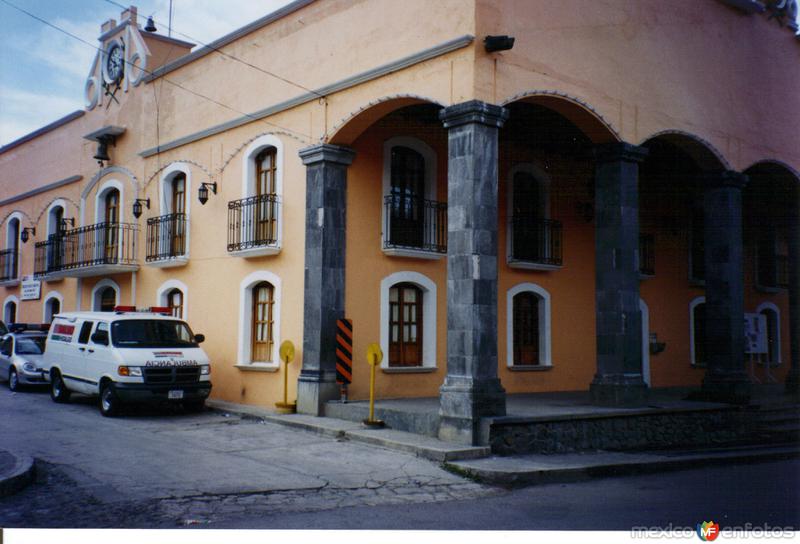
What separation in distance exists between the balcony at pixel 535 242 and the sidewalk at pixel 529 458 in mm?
5543

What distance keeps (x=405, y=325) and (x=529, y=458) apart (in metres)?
5.25

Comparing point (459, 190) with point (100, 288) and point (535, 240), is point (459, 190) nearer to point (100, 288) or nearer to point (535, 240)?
point (535, 240)

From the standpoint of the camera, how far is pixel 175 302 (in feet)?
64.7

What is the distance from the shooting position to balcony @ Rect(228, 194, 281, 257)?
16234 millimetres

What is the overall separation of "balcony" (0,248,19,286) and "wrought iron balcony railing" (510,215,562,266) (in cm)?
1783

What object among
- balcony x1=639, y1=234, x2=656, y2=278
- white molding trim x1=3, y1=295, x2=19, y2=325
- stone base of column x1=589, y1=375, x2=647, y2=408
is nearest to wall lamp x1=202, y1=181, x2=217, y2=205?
stone base of column x1=589, y1=375, x2=647, y2=408

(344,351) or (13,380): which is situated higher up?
(344,351)

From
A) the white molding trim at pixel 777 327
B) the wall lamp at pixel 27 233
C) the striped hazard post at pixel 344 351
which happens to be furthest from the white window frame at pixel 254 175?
the white molding trim at pixel 777 327

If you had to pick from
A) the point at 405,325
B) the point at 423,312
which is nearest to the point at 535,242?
the point at 423,312

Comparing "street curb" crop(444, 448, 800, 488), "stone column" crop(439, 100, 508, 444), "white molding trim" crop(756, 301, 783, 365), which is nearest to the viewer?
"street curb" crop(444, 448, 800, 488)

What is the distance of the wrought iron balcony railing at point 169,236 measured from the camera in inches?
760

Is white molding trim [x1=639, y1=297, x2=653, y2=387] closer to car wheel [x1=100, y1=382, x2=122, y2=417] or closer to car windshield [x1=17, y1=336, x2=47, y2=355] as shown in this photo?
car wheel [x1=100, y1=382, x2=122, y2=417]

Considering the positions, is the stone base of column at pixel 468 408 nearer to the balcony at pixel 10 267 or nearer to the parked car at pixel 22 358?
the parked car at pixel 22 358

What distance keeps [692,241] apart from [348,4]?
1201 cm
